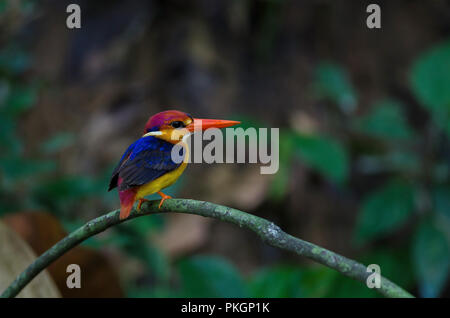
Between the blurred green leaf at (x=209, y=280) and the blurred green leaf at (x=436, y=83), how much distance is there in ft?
4.02

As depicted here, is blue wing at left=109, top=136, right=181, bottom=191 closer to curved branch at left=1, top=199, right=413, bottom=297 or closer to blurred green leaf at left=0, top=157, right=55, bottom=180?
curved branch at left=1, top=199, right=413, bottom=297

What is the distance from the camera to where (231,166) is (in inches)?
112

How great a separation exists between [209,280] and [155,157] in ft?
1.39

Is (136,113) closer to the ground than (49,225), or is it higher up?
higher up

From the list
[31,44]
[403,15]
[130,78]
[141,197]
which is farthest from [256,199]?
[141,197]

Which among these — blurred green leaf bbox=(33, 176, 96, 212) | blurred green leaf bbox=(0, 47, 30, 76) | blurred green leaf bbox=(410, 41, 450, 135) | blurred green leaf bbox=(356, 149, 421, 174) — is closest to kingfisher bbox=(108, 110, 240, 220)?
blurred green leaf bbox=(33, 176, 96, 212)

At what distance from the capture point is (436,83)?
6.91ft

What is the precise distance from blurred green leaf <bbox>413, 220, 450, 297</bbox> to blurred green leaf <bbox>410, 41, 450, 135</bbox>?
0.37 metres

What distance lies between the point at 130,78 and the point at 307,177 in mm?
1087

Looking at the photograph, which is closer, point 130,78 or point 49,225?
point 49,225

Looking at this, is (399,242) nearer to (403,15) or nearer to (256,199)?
(256,199)

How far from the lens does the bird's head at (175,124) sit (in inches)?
28.8

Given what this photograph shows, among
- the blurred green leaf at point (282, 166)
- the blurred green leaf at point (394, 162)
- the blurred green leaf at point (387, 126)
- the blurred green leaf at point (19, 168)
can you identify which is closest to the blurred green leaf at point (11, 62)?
the blurred green leaf at point (19, 168)

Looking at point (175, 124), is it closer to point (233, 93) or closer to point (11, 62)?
point (11, 62)
